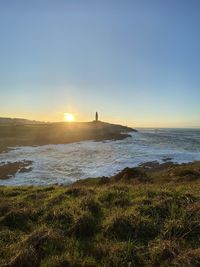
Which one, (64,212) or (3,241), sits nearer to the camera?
(3,241)

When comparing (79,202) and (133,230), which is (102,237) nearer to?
(133,230)

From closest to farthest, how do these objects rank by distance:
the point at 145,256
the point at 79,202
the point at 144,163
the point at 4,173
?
the point at 145,256 < the point at 79,202 < the point at 4,173 < the point at 144,163

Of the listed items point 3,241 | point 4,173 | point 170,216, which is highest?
point 170,216

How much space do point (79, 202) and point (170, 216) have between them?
105 inches

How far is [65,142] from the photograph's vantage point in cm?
5700

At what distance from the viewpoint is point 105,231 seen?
611cm

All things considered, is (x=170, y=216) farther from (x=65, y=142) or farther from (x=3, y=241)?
(x=65, y=142)

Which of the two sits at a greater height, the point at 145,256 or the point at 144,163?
the point at 145,256

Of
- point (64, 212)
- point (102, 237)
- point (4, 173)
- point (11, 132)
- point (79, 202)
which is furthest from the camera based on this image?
point (11, 132)

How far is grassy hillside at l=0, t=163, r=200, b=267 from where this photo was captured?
497 centimetres

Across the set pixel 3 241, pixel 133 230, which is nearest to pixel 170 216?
pixel 133 230

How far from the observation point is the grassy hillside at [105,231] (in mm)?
4973

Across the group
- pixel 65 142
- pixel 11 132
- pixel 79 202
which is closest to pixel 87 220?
pixel 79 202

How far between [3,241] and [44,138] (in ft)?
175
